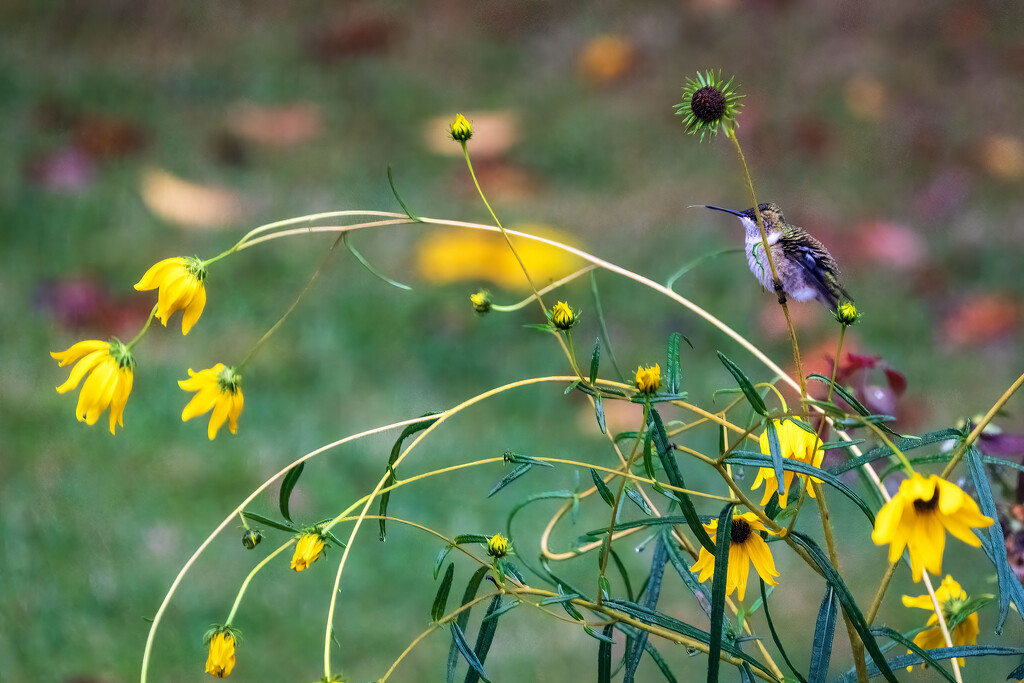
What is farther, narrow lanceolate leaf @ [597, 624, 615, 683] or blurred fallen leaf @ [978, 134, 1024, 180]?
blurred fallen leaf @ [978, 134, 1024, 180]

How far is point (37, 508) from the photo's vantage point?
115 centimetres

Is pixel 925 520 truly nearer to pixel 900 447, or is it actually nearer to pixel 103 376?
pixel 900 447

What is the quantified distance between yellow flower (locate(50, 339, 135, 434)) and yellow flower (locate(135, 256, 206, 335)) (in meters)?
0.02

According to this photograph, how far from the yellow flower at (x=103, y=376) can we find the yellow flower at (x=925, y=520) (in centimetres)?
28

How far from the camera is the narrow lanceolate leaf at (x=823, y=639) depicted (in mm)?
368

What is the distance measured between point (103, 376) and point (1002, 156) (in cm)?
188

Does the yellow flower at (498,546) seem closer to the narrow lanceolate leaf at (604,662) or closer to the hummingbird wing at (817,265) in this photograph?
the narrow lanceolate leaf at (604,662)

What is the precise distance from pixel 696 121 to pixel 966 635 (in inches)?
10.3

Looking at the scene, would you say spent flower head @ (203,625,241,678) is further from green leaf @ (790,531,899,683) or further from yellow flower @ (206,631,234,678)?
green leaf @ (790,531,899,683)

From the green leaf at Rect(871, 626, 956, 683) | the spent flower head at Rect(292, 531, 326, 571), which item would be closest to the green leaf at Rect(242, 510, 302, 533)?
the spent flower head at Rect(292, 531, 326, 571)

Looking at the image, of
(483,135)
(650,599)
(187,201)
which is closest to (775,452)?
(650,599)

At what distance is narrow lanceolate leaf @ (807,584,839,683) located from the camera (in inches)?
14.5

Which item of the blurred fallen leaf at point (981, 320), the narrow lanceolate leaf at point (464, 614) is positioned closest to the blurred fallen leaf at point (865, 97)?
the blurred fallen leaf at point (981, 320)

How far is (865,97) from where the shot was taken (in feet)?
6.54
